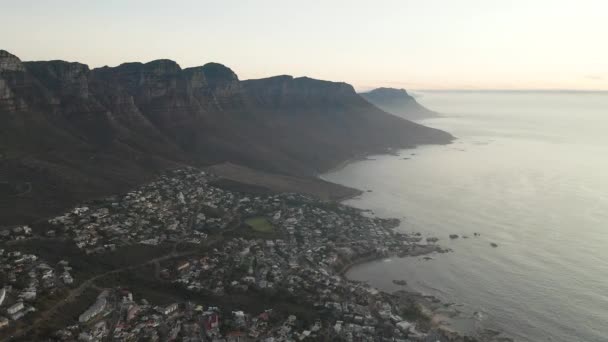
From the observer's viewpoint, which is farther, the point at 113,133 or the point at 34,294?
the point at 113,133

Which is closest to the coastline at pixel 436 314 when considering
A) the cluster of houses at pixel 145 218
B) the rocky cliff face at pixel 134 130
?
the cluster of houses at pixel 145 218

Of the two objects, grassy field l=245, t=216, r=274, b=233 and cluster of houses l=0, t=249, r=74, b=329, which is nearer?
cluster of houses l=0, t=249, r=74, b=329

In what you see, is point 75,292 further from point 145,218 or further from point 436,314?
point 436,314

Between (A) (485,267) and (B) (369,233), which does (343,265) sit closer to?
(B) (369,233)

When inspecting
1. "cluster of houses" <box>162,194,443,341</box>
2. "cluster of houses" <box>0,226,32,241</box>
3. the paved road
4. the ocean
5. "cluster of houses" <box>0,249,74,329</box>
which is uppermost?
"cluster of houses" <box>0,226,32,241</box>

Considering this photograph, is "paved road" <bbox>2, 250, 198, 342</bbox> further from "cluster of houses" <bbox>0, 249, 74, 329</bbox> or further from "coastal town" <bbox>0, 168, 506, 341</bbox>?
"cluster of houses" <bbox>0, 249, 74, 329</bbox>

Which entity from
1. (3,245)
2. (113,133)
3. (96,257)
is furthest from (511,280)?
(113,133)

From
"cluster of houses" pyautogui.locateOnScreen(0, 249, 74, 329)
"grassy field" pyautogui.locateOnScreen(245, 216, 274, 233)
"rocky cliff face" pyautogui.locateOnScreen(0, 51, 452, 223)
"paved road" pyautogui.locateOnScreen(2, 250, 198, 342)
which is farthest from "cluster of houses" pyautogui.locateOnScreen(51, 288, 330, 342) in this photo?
"grassy field" pyautogui.locateOnScreen(245, 216, 274, 233)
